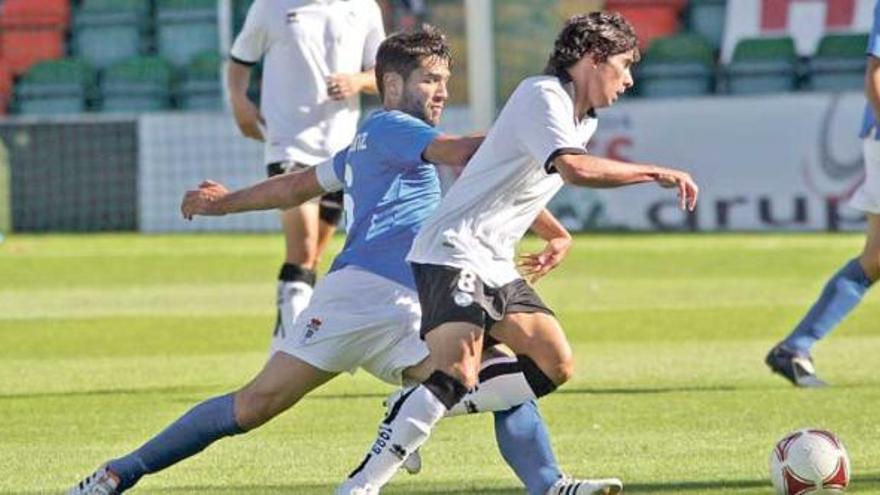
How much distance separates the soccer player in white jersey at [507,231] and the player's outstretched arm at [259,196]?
0.53 metres

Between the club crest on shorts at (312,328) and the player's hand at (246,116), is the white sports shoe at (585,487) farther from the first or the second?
the player's hand at (246,116)

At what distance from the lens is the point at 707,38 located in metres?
24.5

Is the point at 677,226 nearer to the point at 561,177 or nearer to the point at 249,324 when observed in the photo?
the point at 249,324

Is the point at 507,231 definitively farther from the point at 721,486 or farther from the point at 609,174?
the point at 721,486

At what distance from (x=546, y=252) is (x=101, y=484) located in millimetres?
1737

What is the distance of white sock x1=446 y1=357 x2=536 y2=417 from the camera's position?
278 inches

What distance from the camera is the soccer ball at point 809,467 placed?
7168mm

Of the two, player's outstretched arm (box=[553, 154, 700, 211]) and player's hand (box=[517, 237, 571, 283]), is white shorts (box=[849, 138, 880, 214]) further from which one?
player's outstretched arm (box=[553, 154, 700, 211])

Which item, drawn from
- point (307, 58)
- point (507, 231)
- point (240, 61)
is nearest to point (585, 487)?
point (507, 231)

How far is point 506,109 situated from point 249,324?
24.7 feet

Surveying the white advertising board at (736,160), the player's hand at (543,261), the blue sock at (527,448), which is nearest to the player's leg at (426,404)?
the blue sock at (527,448)

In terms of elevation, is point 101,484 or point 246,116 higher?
point 246,116

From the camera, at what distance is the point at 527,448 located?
6.95 metres

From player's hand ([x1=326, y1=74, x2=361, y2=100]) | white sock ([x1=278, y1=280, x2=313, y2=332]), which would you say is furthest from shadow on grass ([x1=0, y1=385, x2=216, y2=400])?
player's hand ([x1=326, y1=74, x2=361, y2=100])
